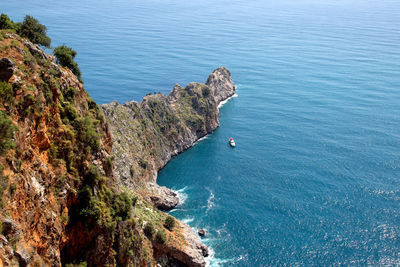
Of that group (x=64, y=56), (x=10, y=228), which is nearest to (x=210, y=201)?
(x=64, y=56)

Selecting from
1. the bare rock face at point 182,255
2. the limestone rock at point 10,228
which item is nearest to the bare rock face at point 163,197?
the bare rock face at point 182,255

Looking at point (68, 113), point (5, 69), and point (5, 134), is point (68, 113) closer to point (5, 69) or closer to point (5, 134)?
point (5, 69)

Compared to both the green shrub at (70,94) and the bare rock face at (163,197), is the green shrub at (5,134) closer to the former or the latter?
the green shrub at (70,94)

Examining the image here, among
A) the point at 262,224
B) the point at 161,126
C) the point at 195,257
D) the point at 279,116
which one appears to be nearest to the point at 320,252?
the point at 262,224

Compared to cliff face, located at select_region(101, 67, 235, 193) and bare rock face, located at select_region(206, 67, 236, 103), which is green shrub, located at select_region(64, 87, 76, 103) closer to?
cliff face, located at select_region(101, 67, 235, 193)

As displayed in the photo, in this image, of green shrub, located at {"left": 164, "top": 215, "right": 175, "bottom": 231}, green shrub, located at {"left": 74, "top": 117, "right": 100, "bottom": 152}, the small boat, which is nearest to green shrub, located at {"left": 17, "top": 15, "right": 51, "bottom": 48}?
green shrub, located at {"left": 74, "top": 117, "right": 100, "bottom": 152}
